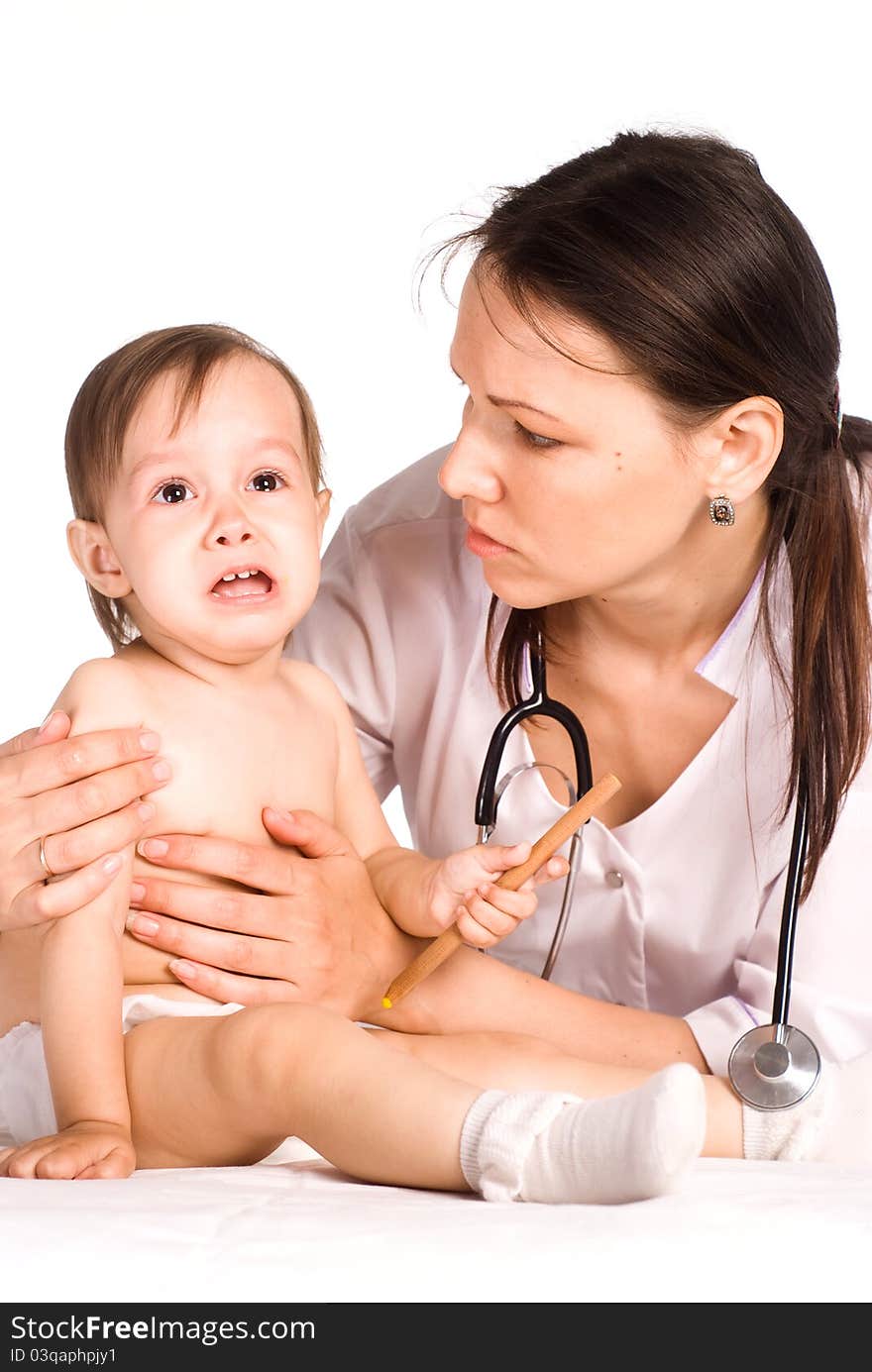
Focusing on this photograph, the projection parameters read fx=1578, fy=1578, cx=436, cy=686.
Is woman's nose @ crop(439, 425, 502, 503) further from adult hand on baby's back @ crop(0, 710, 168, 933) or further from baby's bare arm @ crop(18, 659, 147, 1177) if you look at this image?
baby's bare arm @ crop(18, 659, 147, 1177)

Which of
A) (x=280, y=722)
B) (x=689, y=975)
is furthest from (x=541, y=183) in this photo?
(x=689, y=975)

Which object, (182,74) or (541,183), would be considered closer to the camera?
(541,183)

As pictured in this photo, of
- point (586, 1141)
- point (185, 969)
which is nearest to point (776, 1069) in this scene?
point (586, 1141)

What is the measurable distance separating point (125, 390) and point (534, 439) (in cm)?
A: 44

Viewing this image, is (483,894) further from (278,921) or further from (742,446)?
(742,446)

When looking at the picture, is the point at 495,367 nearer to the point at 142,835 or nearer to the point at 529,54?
the point at 142,835

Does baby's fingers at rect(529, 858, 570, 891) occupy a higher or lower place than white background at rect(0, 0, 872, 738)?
lower

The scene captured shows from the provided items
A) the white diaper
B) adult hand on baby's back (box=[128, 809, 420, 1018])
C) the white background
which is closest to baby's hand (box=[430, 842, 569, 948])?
adult hand on baby's back (box=[128, 809, 420, 1018])

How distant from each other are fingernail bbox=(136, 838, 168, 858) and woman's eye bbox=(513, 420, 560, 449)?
1.90ft

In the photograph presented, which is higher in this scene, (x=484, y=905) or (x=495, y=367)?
(x=495, y=367)

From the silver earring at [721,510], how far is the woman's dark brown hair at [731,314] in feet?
0.31

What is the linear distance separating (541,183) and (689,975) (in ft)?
3.29

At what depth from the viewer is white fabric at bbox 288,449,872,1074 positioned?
1876 mm
